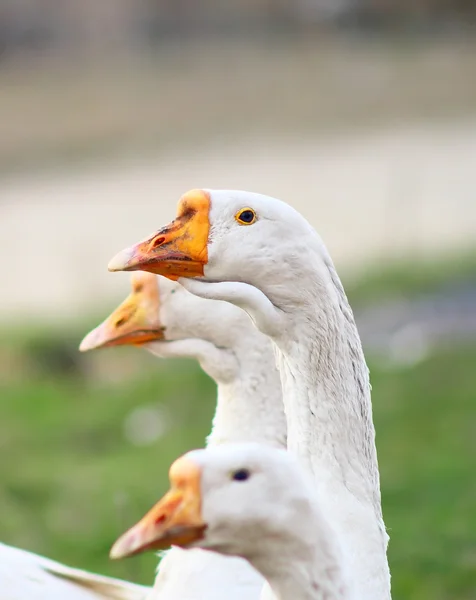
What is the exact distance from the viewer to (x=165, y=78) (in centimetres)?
1936

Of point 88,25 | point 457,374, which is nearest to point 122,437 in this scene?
point 457,374

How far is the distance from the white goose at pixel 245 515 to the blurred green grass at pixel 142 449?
110 inches

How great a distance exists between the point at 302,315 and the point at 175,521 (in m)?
0.71

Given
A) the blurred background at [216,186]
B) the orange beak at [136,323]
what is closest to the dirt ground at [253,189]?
the blurred background at [216,186]

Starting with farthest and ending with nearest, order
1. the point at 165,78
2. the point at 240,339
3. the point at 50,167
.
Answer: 1. the point at 165,78
2. the point at 50,167
3. the point at 240,339

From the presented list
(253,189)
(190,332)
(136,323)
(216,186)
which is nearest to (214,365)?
(190,332)

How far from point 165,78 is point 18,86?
2.43m

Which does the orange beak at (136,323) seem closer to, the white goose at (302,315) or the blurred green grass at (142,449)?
the white goose at (302,315)

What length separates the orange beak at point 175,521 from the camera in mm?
2051

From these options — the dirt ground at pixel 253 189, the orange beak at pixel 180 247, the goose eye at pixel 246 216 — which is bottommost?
the dirt ground at pixel 253 189

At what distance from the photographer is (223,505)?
2.06 m

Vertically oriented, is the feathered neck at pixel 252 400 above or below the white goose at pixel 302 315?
below

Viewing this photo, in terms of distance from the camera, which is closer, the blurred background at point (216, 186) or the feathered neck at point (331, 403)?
the feathered neck at point (331, 403)

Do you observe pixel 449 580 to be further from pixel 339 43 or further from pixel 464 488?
pixel 339 43
